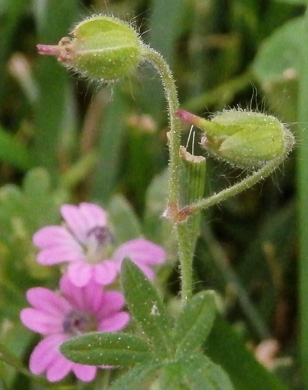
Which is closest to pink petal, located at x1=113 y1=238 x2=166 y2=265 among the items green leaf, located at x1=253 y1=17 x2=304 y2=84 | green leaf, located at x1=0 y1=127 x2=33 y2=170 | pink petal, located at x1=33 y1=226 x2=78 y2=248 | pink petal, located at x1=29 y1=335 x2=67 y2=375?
pink petal, located at x1=33 y1=226 x2=78 y2=248

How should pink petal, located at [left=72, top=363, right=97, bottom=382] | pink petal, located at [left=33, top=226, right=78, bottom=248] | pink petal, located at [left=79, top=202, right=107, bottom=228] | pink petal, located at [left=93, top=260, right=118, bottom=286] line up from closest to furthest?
1. pink petal, located at [left=72, top=363, right=97, bottom=382]
2. pink petal, located at [left=93, top=260, right=118, bottom=286]
3. pink petal, located at [left=33, top=226, right=78, bottom=248]
4. pink petal, located at [left=79, top=202, right=107, bottom=228]

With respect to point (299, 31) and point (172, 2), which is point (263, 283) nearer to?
point (299, 31)

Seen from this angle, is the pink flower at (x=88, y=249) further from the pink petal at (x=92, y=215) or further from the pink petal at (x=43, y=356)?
the pink petal at (x=43, y=356)

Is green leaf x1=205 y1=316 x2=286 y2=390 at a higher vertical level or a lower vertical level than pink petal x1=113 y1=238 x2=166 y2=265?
lower

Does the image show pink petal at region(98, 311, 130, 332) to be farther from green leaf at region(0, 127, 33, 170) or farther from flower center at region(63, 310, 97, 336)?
green leaf at region(0, 127, 33, 170)

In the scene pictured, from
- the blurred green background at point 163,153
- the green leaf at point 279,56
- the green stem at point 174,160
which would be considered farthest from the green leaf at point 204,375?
the green leaf at point 279,56
